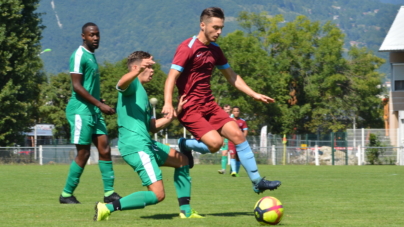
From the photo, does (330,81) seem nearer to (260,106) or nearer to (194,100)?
(260,106)

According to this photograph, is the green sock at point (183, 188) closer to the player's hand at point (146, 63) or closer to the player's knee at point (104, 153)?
the player's hand at point (146, 63)

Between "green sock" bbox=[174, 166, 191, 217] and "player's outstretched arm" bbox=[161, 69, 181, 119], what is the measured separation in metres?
0.72

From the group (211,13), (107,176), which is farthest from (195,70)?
(107,176)

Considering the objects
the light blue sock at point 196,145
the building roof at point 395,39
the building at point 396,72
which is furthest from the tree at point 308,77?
the light blue sock at point 196,145

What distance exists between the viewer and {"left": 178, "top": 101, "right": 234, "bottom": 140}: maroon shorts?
7348mm

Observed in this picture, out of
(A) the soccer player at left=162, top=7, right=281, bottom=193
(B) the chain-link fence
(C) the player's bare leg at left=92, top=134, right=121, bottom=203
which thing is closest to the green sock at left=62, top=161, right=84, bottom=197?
(C) the player's bare leg at left=92, top=134, right=121, bottom=203

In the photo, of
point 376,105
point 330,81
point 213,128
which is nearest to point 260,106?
point 330,81

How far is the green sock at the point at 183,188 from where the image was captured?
7008 millimetres

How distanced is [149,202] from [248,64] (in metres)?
46.7

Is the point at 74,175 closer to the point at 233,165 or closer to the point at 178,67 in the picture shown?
the point at 178,67

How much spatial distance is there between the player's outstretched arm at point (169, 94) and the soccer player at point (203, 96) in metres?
0.01

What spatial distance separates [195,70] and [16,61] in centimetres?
3012

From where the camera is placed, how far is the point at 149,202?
6.59 meters

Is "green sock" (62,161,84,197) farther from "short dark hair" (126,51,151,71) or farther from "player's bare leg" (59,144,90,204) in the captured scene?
"short dark hair" (126,51,151,71)
